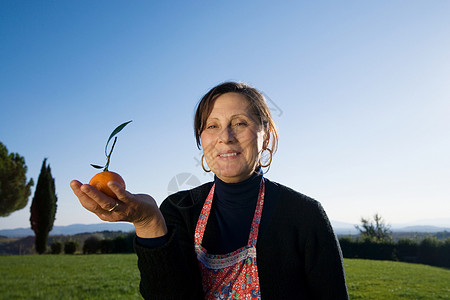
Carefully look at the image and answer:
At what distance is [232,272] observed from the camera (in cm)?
182

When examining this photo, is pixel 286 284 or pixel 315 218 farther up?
pixel 315 218

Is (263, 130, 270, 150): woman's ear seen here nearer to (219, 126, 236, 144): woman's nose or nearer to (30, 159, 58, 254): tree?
(219, 126, 236, 144): woman's nose

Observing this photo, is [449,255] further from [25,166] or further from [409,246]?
[25,166]

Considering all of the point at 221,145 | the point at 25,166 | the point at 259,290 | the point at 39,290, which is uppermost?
the point at 25,166

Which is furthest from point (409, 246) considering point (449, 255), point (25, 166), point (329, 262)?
point (25, 166)

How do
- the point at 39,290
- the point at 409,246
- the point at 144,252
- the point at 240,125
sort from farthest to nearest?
the point at 409,246 < the point at 39,290 < the point at 240,125 < the point at 144,252

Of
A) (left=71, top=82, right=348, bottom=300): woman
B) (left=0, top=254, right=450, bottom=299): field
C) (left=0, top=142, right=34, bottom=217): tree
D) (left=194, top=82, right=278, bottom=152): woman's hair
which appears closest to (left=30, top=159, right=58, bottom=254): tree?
(left=0, top=142, right=34, bottom=217): tree

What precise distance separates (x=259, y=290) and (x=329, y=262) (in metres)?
0.42

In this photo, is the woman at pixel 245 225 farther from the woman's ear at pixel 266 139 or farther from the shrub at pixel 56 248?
the shrub at pixel 56 248

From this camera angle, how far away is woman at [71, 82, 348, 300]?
68.9 inches

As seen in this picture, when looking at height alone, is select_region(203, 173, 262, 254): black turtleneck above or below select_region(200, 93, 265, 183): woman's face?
below

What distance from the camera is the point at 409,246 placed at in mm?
25266

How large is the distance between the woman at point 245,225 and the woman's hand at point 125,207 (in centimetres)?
25

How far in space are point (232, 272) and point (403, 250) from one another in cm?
2834
